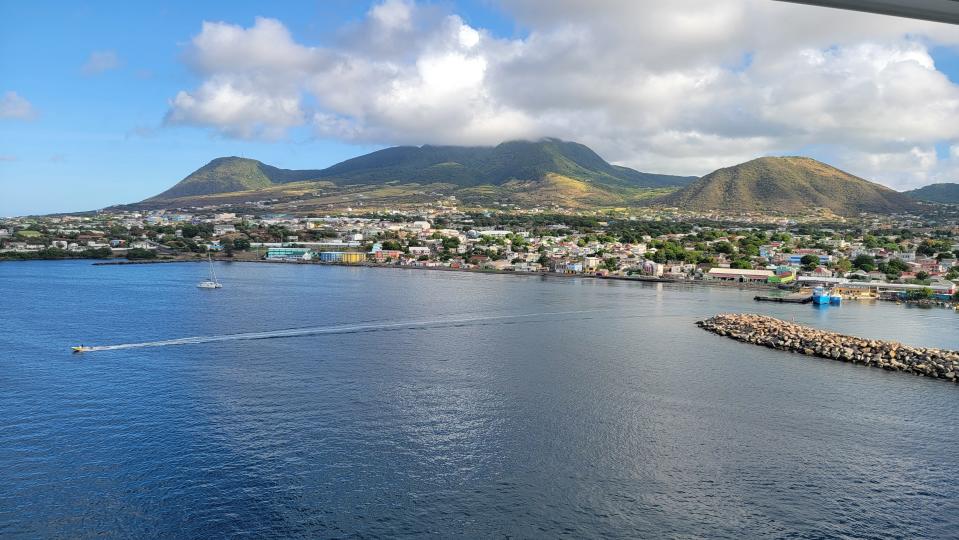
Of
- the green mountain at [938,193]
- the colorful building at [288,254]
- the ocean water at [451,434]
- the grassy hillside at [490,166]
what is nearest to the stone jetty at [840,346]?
the ocean water at [451,434]

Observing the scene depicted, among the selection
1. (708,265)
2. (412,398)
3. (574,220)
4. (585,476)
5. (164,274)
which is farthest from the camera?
(574,220)

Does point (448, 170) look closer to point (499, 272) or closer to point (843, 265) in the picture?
point (499, 272)

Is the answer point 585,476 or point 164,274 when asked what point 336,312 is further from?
point 164,274

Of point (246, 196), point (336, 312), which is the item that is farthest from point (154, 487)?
point (246, 196)

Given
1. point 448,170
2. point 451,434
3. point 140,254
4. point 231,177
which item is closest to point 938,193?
point 448,170

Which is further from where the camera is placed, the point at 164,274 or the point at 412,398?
the point at 164,274

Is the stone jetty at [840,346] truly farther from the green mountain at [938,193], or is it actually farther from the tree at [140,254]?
the green mountain at [938,193]

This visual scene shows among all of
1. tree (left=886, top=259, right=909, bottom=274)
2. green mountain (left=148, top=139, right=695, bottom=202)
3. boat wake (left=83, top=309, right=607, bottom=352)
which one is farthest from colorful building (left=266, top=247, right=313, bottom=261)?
green mountain (left=148, top=139, right=695, bottom=202)

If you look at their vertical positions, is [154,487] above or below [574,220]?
below
